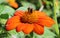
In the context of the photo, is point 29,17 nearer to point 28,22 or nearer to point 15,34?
point 28,22

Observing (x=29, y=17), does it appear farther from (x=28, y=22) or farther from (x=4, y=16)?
(x=4, y=16)

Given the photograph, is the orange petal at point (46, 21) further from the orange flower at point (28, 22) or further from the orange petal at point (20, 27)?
the orange petal at point (20, 27)

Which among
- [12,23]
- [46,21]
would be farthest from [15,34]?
[46,21]

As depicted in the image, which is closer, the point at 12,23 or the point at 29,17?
the point at 12,23

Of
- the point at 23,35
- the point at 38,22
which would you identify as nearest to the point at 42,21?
the point at 38,22

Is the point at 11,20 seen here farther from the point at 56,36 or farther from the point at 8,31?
the point at 56,36

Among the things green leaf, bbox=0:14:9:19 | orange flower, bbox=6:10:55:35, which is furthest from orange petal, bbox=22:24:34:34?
green leaf, bbox=0:14:9:19

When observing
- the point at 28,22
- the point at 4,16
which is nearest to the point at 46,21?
the point at 28,22

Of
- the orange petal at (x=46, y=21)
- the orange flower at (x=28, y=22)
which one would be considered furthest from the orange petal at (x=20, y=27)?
the orange petal at (x=46, y=21)

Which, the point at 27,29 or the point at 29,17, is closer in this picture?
the point at 27,29
